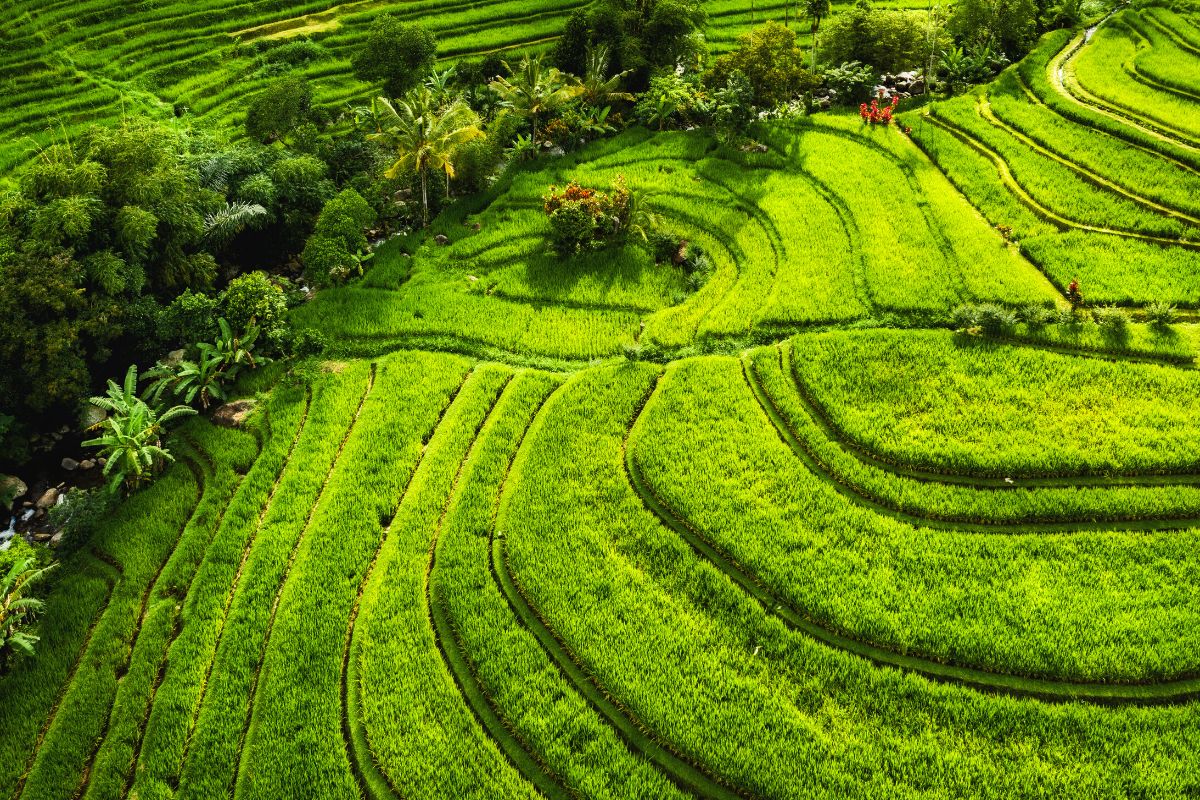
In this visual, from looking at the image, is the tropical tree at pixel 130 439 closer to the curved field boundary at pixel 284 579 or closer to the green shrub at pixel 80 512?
the green shrub at pixel 80 512

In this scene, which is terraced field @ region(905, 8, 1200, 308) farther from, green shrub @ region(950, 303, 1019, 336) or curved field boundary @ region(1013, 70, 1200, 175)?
green shrub @ region(950, 303, 1019, 336)

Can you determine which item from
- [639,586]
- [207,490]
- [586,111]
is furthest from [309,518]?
[586,111]

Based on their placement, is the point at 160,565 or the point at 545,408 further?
the point at 545,408

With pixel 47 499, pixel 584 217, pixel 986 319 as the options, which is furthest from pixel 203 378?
pixel 986 319

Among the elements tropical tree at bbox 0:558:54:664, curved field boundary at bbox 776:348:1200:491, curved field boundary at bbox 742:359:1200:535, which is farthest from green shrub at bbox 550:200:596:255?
tropical tree at bbox 0:558:54:664

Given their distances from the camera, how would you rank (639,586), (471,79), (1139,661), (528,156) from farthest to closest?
1. (471,79)
2. (528,156)
3. (639,586)
4. (1139,661)

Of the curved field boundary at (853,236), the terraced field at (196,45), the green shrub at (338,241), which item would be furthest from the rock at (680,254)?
the terraced field at (196,45)

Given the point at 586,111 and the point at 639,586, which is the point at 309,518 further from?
the point at 586,111
